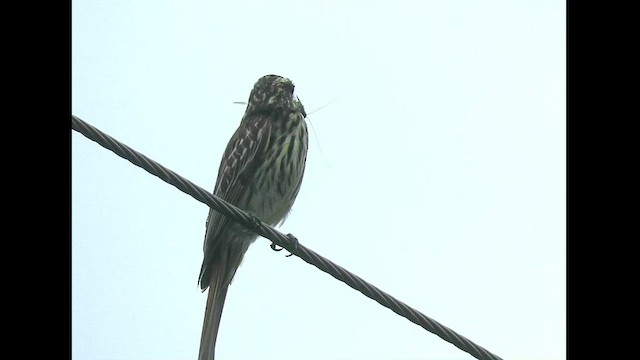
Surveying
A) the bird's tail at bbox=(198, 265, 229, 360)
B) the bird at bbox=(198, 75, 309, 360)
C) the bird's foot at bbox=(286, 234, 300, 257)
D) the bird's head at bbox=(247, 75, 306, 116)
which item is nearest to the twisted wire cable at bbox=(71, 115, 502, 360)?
the bird's foot at bbox=(286, 234, 300, 257)

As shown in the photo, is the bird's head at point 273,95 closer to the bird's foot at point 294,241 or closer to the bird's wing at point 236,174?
the bird's wing at point 236,174

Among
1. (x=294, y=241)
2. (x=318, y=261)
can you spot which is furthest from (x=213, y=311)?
(x=318, y=261)

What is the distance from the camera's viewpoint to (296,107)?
280 inches

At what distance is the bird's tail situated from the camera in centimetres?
618

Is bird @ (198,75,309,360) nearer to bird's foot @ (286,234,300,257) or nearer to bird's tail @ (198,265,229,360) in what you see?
bird's tail @ (198,265,229,360)

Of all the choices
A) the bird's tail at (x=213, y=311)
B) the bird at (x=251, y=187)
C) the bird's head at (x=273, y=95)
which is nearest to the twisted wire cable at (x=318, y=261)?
the bird's tail at (x=213, y=311)

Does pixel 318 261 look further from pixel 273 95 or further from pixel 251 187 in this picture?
pixel 273 95

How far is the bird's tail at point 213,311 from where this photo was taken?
6181mm

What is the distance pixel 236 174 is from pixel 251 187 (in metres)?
0.16

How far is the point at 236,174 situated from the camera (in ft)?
22.0
